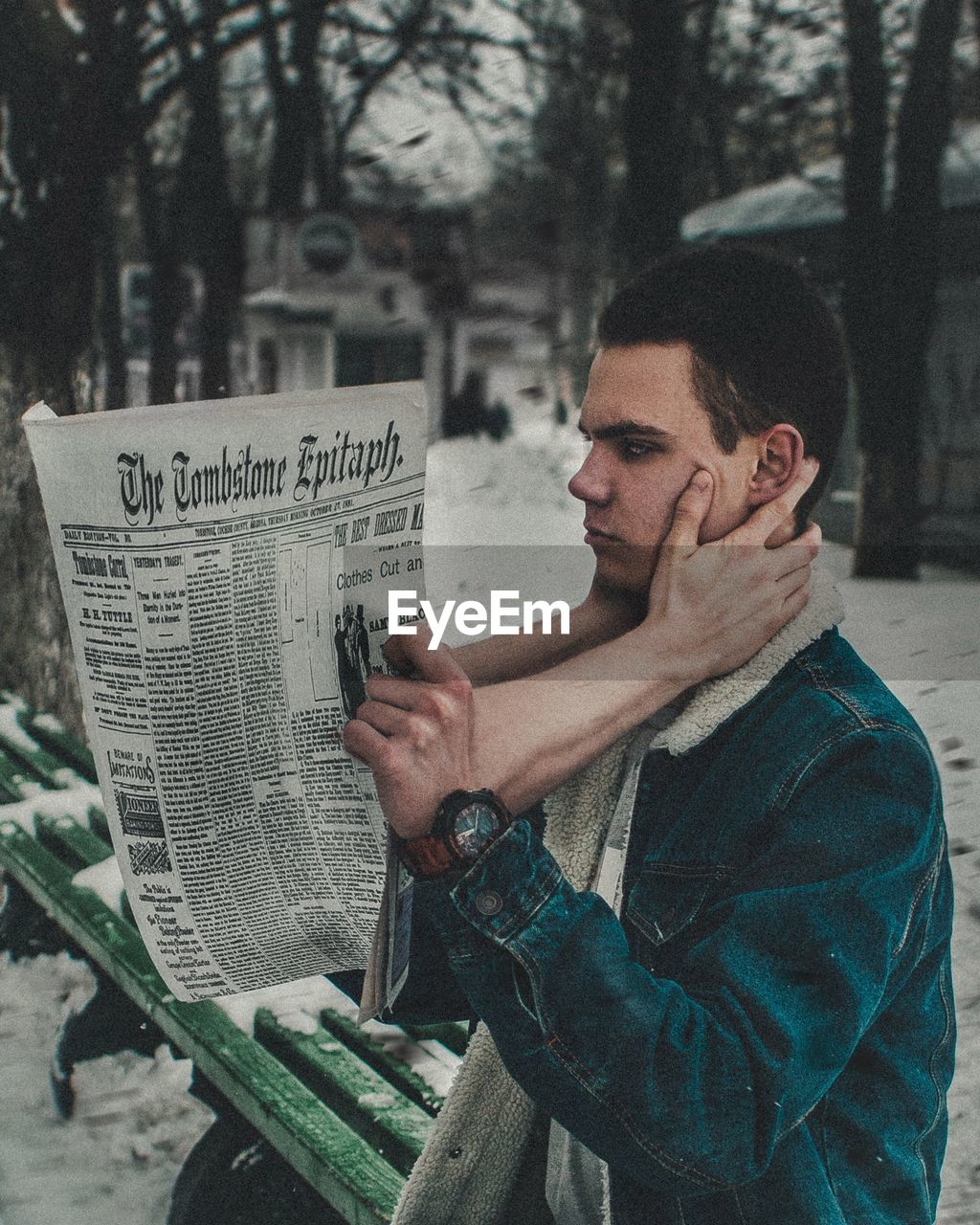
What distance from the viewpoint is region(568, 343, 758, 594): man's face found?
107 cm

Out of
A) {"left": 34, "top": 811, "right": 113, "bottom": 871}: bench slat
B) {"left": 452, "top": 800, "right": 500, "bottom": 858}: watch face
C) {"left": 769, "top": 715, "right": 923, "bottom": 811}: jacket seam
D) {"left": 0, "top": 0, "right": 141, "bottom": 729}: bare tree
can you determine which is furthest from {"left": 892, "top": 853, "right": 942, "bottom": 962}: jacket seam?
{"left": 0, "top": 0, "right": 141, "bottom": 729}: bare tree

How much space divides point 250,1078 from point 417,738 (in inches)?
36.7

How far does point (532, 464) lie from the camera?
1606 millimetres

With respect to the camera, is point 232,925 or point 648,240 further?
point 648,240

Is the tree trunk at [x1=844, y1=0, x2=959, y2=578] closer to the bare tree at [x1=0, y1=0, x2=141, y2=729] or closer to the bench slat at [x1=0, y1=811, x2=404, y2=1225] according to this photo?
the bench slat at [x1=0, y1=811, x2=404, y2=1225]

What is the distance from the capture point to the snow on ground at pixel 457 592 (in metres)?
1.51

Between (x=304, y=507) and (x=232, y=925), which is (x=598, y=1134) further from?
(x=304, y=507)

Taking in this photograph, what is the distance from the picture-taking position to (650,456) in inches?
42.4

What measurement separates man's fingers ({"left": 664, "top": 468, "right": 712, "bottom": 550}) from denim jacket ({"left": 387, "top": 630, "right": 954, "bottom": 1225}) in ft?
0.51

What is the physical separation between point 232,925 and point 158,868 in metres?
0.09

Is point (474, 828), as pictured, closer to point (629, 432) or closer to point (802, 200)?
point (629, 432)

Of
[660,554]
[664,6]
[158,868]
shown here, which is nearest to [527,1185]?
[158,868]

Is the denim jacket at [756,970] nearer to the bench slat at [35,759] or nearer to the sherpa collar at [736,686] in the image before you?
the sherpa collar at [736,686]

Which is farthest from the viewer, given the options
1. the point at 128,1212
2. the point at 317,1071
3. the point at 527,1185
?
the point at 128,1212
